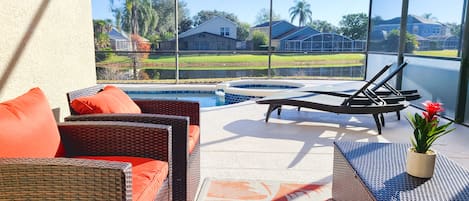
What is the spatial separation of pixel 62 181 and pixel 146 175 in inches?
17.0

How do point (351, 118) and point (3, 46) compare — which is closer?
point (3, 46)

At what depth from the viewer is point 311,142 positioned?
3.74 metres

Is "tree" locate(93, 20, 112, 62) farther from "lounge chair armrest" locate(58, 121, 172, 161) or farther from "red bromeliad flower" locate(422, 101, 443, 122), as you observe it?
"red bromeliad flower" locate(422, 101, 443, 122)

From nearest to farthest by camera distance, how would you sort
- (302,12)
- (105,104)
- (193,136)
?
(105,104) → (193,136) → (302,12)

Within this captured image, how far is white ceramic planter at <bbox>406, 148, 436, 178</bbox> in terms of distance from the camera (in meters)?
1.73

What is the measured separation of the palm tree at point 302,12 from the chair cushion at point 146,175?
925 centimetres

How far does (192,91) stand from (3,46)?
6.36 meters

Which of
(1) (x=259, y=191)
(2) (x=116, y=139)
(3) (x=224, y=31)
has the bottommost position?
(1) (x=259, y=191)

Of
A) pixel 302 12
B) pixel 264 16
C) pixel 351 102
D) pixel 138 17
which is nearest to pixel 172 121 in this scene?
pixel 351 102

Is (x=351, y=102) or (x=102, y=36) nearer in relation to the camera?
(x=351, y=102)

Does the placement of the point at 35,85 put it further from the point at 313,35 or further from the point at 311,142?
the point at 313,35

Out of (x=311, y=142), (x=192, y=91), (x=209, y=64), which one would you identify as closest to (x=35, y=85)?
(x=311, y=142)

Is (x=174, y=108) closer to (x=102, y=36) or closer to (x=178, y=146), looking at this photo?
(x=178, y=146)

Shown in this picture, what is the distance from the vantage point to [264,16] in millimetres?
9695
